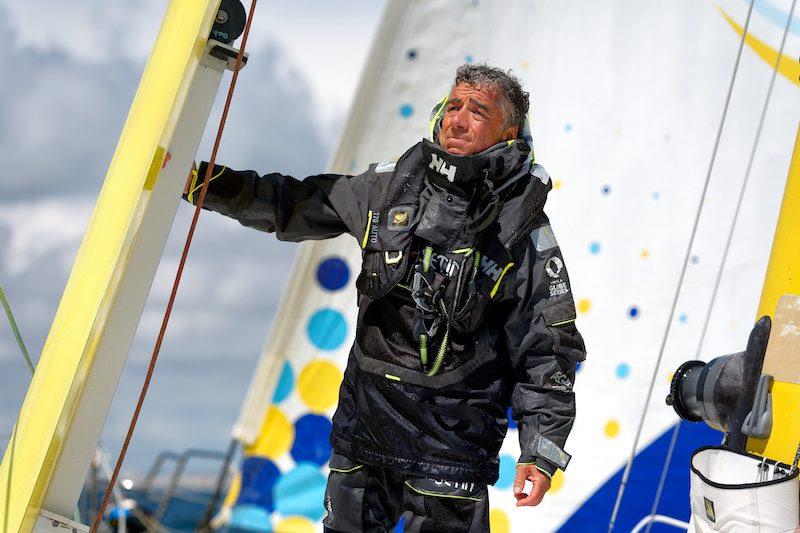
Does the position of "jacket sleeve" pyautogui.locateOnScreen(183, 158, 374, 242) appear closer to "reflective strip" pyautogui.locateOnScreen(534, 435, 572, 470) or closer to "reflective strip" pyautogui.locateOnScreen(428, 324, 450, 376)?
"reflective strip" pyautogui.locateOnScreen(428, 324, 450, 376)

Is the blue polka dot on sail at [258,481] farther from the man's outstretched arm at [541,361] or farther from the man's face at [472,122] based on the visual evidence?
the man's face at [472,122]

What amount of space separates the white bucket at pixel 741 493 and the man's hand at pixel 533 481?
275 mm

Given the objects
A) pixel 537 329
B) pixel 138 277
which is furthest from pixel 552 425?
pixel 138 277

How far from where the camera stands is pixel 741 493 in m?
1.72

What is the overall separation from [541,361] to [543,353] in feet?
0.05

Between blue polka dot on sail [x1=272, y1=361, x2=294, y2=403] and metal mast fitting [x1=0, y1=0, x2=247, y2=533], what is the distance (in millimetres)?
1830

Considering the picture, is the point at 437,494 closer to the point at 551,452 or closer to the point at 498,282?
the point at 551,452

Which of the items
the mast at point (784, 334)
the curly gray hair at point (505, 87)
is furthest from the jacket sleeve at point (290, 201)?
the mast at point (784, 334)

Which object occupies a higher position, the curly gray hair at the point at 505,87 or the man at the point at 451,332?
the curly gray hair at the point at 505,87

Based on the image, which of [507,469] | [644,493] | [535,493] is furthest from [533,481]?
[644,493]

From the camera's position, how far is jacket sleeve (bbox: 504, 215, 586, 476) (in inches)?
77.5

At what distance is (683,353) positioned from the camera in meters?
3.36

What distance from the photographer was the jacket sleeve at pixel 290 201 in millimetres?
2041

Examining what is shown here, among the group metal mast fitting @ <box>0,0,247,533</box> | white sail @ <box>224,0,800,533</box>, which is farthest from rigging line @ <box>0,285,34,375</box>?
white sail @ <box>224,0,800,533</box>
